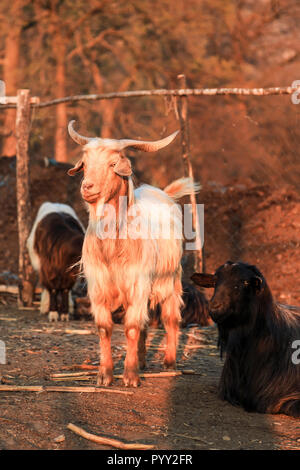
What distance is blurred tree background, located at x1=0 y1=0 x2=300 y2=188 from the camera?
2044cm

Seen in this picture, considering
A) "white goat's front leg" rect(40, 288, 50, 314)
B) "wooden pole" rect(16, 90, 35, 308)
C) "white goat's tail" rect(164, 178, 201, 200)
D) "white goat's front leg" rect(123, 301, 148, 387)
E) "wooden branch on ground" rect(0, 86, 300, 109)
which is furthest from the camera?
"wooden pole" rect(16, 90, 35, 308)

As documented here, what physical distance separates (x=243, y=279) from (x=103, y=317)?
1.36 metres

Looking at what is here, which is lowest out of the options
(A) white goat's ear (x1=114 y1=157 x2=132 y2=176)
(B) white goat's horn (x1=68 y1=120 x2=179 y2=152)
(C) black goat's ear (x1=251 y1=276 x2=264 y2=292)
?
(C) black goat's ear (x1=251 y1=276 x2=264 y2=292)

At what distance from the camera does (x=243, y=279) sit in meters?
5.36

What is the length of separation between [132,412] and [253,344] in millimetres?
1158

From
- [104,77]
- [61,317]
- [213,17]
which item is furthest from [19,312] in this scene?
[104,77]

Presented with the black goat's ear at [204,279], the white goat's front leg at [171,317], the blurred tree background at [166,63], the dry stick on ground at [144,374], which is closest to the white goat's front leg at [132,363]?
the dry stick on ground at [144,374]

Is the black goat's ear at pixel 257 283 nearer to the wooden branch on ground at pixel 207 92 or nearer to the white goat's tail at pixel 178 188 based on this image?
the white goat's tail at pixel 178 188

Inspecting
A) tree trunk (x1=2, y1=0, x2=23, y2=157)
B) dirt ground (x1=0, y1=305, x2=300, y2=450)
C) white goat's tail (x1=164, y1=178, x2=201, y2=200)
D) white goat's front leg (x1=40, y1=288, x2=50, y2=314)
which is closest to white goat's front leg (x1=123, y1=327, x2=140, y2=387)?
dirt ground (x1=0, y1=305, x2=300, y2=450)

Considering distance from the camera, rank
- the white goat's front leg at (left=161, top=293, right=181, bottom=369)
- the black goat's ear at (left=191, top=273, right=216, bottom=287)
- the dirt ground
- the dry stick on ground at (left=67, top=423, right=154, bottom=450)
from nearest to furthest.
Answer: the dry stick on ground at (left=67, top=423, right=154, bottom=450), the dirt ground, the black goat's ear at (left=191, top=273, right=216, bottom=287), the white goat's front leg at (left=161, top=293, right=181, bottom=369)

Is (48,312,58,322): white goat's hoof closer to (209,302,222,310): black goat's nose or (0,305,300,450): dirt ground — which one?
(0,305,300,450): dirt ground

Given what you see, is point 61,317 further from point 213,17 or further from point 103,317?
point 213,17

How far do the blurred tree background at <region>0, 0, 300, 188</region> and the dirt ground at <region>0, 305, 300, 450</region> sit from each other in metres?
12.2

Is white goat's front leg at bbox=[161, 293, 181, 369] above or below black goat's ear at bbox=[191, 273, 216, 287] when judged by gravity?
below
